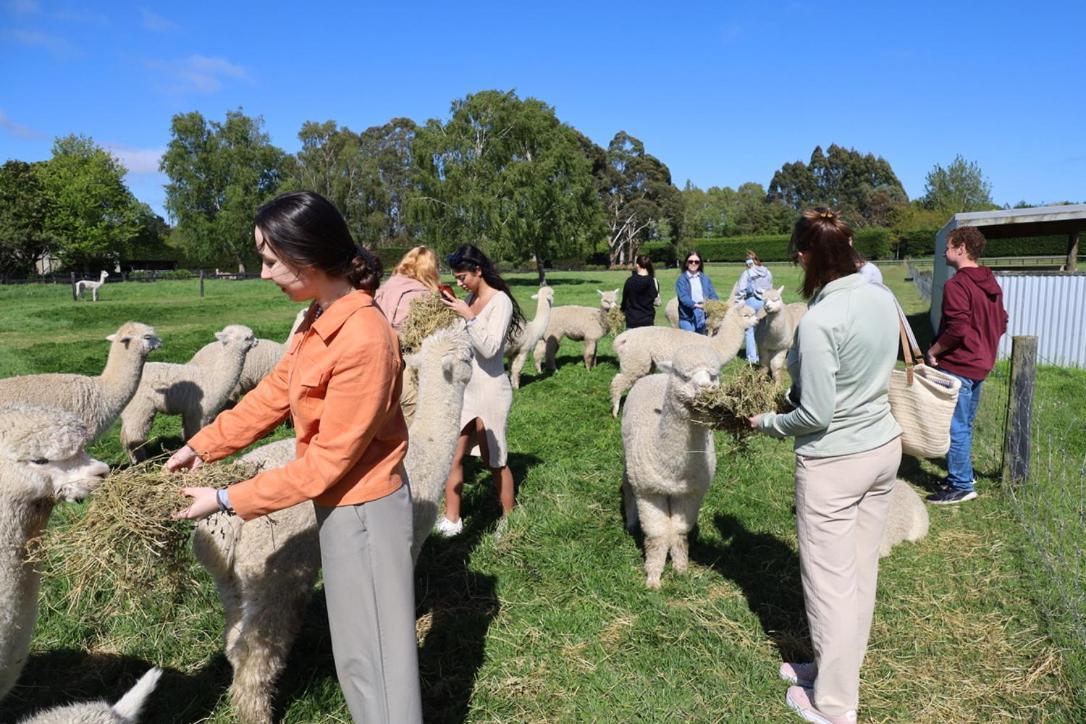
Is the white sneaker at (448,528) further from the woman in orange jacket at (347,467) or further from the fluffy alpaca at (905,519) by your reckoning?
the fluffy alpaca at (905,519)

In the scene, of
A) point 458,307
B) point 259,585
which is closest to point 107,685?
point 259,585

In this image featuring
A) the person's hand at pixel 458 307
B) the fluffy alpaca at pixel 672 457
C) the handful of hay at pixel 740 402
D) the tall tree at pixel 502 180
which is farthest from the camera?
the tall tree at pixel 502 180

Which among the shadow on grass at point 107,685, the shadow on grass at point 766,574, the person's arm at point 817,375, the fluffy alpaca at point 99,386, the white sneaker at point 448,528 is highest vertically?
the person's arm at point 817,375

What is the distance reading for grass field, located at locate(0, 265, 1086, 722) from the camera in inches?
121

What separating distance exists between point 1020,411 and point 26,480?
6247mm

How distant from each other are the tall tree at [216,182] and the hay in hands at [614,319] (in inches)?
1476

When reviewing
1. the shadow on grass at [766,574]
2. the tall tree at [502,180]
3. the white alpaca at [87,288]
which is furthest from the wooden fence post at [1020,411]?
the tall tree at [502,180]

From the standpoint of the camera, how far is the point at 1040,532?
4.70m

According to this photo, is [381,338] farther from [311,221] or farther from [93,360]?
[93,360]

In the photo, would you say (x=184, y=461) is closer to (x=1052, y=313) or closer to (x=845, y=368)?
(x=845, y=368)

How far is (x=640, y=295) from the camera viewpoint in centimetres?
1005

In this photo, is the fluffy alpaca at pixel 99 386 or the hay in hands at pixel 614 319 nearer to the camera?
the fluffy alpaca at pixel 99 386

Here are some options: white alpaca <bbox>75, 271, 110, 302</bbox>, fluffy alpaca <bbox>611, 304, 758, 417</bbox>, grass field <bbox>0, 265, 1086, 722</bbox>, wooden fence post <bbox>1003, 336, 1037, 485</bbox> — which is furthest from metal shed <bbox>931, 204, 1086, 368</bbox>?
white alpaca <bbox>75, 271, 110, 302</bbox>

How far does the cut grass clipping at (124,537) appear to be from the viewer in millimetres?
Result: 1979
